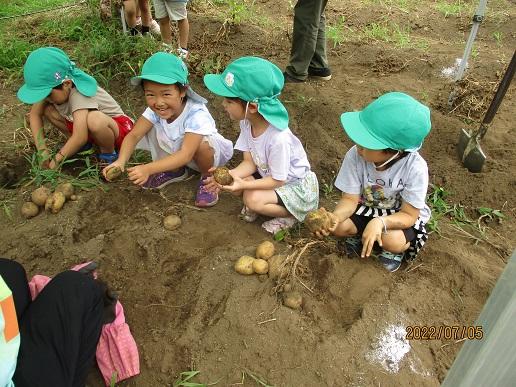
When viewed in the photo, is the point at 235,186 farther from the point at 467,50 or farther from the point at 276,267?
the point at 467,50

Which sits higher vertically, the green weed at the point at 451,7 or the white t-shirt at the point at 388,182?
the white t-shirt at the point at 388,182

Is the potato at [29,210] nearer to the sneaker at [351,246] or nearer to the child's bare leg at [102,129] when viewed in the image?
the child's bare leg at [102,129]

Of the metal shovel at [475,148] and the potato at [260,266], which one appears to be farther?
the metal shovel at [475,148]

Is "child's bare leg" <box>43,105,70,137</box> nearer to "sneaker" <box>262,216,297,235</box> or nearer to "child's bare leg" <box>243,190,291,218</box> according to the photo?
"child's bare leg" <box>243,190,291,218</box>

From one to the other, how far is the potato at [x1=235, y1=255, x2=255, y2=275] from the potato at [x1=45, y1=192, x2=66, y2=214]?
1226 millimetres

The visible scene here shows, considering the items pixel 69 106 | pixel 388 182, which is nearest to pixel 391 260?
pixel 388 182

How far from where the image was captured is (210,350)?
1.88 metres

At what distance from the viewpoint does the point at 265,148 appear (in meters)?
2.37

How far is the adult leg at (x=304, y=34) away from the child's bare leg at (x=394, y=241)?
2058 mm

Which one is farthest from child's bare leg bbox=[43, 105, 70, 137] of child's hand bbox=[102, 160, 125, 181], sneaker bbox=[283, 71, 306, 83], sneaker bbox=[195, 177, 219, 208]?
sneaker bbox=[283, 71, 306, 83]

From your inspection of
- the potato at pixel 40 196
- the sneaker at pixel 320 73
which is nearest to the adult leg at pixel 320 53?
the sneaker at pixel 320 73

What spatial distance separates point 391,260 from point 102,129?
1986 millimetres

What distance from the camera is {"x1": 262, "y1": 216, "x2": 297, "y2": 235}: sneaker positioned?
99.1 inches

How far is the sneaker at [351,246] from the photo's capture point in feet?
7.55
